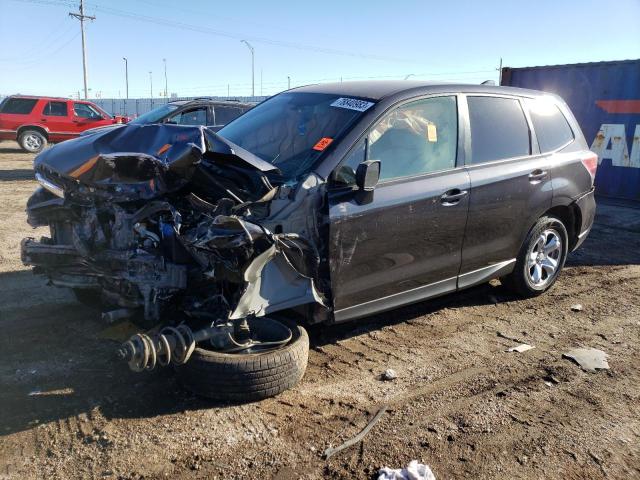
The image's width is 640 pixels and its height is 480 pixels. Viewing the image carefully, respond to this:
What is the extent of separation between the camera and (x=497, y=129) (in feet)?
15.7

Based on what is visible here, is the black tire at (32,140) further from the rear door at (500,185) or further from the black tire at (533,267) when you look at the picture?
the black tire at (533,267)

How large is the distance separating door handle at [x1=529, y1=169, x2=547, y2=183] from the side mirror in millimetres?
1966

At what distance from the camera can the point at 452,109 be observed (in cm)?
447

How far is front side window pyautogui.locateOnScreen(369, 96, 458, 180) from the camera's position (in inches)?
156

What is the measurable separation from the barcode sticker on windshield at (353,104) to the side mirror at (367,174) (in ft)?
1.90

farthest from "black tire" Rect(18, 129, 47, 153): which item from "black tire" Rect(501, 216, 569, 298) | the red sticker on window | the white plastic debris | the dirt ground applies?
the white plastic debris

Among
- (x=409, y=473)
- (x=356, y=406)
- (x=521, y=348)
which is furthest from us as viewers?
(x=521, y=348)

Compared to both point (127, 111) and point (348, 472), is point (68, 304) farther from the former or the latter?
point (127, 111)

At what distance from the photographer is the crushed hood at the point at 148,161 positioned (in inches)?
136

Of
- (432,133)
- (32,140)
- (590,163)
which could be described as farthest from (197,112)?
(32,140)

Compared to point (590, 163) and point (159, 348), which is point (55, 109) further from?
point (159, 348)

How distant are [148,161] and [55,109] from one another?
58.5ft

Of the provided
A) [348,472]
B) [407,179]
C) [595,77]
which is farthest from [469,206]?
[595,77]

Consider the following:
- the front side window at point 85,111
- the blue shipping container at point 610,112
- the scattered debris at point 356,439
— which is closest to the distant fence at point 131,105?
the front side window at point 85,111
